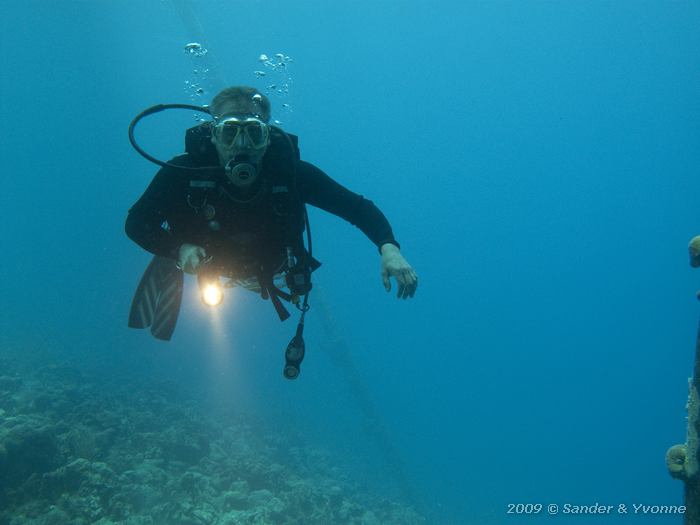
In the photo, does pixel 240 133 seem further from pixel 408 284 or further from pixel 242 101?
pixel 408 284

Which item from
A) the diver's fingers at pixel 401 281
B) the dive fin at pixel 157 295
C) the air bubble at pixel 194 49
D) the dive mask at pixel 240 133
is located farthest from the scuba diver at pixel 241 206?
the air bubble at pixel 194 49

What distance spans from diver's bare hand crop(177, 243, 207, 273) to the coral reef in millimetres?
5656

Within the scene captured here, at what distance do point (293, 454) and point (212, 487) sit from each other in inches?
287

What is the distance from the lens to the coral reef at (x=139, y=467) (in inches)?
258

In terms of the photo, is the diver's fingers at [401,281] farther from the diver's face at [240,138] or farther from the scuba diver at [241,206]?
the diver's face at [240,138]

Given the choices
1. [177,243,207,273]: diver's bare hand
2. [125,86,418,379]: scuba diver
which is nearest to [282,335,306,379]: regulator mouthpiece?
[125,86,418,379]: scuba diver

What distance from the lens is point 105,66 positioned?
88.1 m

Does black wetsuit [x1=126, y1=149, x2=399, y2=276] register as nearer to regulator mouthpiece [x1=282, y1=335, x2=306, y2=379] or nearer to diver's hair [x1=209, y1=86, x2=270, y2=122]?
diver's hair [x1=209, y1=86, x2=270, y2=122]

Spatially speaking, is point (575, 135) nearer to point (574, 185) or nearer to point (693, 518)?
point (574, 185)

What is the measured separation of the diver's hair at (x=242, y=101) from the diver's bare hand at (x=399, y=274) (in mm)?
1763

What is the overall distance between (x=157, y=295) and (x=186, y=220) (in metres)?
1.95

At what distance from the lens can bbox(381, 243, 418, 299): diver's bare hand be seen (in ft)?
9.26

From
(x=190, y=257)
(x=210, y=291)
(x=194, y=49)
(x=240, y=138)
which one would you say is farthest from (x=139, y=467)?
(x=194, y=49)

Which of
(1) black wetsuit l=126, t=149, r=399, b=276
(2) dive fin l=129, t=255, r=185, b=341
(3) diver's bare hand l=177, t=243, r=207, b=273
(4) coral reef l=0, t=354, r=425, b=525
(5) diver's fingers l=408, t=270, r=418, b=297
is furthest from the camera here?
(4) coral reef l=0, t=354, r=425, b=525
